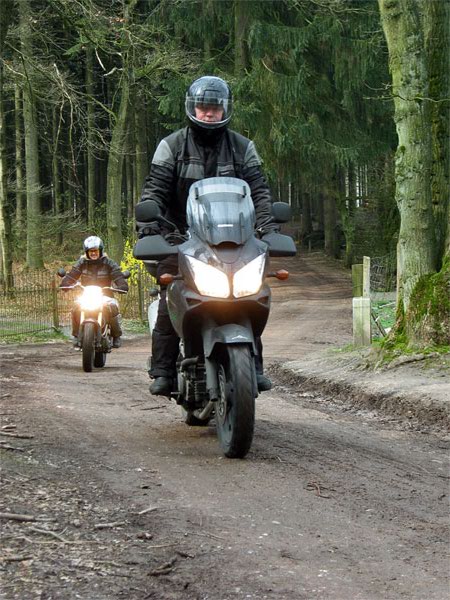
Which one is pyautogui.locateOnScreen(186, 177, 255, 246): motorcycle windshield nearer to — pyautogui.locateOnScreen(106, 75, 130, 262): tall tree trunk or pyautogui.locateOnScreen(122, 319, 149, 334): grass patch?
pyautogui.locateOnScreen(122, 319, 149, 334): grass patch

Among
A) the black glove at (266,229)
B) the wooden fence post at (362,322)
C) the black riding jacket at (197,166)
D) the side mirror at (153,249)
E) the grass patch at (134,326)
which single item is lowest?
the grass patch at (134,326)

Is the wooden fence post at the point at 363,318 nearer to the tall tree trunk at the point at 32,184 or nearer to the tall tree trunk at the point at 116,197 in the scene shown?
the tall tree trunk at the point at 116,197

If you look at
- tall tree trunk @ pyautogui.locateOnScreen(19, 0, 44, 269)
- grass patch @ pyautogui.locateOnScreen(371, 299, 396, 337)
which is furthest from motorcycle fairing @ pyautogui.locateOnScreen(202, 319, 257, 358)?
tall tree trunk @ pyautogui.locateOnScreen(19, 0, 44, 269)

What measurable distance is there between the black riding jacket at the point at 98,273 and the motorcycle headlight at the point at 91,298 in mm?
192

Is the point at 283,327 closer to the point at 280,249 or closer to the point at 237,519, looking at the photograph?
the point at 280,249

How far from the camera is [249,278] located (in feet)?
20.3

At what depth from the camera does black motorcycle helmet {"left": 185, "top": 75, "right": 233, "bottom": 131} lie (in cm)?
687

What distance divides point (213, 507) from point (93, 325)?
883cm

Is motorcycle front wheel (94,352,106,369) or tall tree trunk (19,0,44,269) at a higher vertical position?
tall tree trunk (19,0,44,269)

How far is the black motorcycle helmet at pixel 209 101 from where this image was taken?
22.5ft

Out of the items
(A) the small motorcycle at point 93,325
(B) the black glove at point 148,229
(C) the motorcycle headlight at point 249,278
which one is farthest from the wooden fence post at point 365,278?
(C) the motorcycle headlight at point 249,278

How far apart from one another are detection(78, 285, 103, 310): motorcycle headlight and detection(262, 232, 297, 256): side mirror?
7.51 metres

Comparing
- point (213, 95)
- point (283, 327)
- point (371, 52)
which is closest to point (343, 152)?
point (371, 52)

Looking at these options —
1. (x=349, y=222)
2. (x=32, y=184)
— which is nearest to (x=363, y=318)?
(x=32, y=184)
